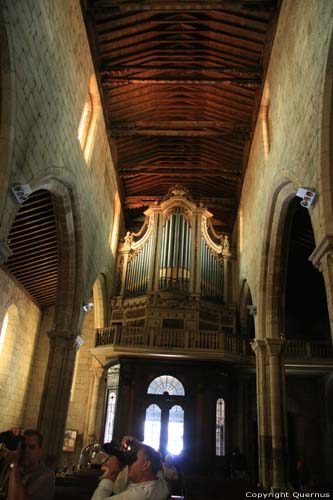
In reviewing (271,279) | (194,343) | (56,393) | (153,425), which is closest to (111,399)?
(153,425)

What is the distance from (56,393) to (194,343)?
514 centimetres

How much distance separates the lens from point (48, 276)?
16031 millimetres

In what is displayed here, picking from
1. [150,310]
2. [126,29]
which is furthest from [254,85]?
[150,310]

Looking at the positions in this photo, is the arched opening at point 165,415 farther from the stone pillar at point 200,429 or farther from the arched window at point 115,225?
the arched window at point 115,225

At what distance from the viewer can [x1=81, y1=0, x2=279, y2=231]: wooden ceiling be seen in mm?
12305

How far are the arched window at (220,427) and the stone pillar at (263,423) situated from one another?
10.1ft

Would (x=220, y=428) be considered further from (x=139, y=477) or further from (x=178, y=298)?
(x=139, y=477)

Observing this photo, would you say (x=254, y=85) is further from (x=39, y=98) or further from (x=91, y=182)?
(x=39, y=98)

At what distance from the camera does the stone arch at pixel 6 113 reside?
7161 millimetres

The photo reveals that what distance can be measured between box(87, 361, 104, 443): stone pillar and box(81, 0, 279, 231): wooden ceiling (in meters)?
8.07

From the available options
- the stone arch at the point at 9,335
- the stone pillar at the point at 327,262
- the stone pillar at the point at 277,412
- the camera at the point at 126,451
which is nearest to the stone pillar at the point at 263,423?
the stone pillar at the point at 277,412

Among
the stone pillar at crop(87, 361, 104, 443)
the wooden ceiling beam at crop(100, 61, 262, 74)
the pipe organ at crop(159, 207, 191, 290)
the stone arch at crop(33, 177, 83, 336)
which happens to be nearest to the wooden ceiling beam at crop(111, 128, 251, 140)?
the wooden ceiling beam at crop(100, 61, 262, 74)

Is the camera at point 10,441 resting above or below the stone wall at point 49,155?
below

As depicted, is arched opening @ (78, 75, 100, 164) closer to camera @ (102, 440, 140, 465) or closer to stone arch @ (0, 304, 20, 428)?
stone arch @ (0, 304, 20, 428)
